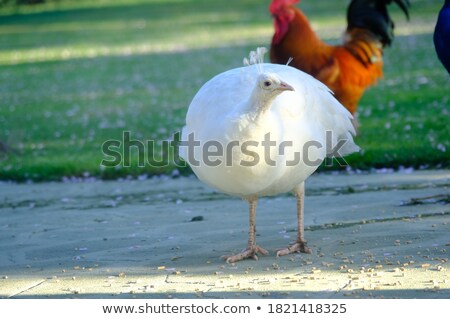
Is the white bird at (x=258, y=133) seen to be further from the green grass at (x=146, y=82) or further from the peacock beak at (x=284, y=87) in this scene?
the green grass at (x=146, y=82)

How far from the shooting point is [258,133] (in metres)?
5.60

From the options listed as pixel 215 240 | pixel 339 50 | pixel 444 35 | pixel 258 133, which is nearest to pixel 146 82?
pixel 339 50

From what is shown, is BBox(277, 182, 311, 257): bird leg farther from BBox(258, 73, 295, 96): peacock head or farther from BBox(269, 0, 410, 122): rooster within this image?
BBox(269, 0, 410, 122): rooster

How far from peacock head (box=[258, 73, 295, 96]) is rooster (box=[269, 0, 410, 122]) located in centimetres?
381

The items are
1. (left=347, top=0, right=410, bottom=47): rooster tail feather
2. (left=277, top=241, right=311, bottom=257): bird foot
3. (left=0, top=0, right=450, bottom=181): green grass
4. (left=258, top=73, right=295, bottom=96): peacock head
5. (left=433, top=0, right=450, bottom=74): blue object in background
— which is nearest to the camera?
(left=258, top=73, right=295, bottom=96): peacock head

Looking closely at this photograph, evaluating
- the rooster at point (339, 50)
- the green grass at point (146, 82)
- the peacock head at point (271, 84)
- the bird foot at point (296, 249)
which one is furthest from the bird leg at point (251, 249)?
the rooster at point (339, 50)

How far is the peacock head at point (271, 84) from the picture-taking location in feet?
18.3

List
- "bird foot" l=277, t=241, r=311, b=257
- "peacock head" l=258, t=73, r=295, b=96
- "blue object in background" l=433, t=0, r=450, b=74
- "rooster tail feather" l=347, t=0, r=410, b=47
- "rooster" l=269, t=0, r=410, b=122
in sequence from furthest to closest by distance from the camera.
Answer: "rooster tail feather" l=347, t=0, r=410, b=47 → "rooster" l=269, t=0, r=410, b=122 → "blue object in background" l=433, t=0, r=450, b=74 → "bird foot" l=277, t=241, r=311, b=257 → "peacock head" l=258, t=73, r=295, b=96

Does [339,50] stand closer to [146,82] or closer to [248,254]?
[248,254]

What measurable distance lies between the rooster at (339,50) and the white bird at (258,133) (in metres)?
2.91

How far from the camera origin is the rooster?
9.42 meters

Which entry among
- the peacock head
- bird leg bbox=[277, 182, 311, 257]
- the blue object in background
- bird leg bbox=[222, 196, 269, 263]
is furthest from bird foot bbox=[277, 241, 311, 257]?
the blue object in background

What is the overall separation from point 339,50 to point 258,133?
14.7ft

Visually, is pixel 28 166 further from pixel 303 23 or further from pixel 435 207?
pixel 435 207
